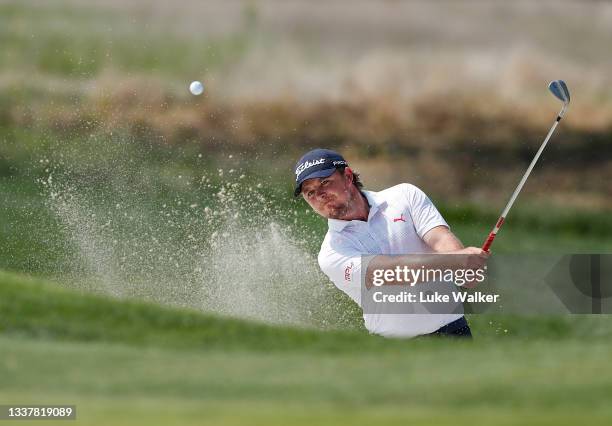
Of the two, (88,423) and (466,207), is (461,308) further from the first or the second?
(466,207)

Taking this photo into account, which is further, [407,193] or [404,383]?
[407,193]

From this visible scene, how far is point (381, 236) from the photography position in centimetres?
614

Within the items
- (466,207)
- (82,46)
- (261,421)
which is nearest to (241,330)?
(261,421)

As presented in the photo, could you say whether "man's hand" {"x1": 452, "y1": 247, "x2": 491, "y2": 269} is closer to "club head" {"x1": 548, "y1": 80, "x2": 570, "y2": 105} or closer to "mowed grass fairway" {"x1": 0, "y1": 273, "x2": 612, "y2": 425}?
"mowed grass fairway" {"x1": 0, "y1": 273, "x2": 612, "y2": 425}

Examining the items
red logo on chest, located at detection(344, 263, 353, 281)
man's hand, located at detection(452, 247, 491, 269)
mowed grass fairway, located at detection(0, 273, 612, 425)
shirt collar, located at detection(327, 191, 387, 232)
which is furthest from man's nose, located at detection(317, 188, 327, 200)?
mowed grass fairway, located at detection(0, 273, 612, 425)

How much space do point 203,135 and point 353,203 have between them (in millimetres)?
13141

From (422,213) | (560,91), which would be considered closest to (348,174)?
(422,213)

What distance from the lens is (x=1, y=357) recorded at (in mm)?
4645

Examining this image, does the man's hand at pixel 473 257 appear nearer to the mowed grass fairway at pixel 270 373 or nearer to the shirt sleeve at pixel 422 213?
the shirt sleeve at pixel 422 213

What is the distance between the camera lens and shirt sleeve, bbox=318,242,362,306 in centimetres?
603

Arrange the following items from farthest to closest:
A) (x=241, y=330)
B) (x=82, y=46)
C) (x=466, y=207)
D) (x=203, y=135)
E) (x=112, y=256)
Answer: (x=82, y=46) → (x=203, y=135) → (x=466, y=207) → (x=112, y=256) → (x=241, y=330)

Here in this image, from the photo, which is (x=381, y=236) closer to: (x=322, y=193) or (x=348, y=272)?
(x=348, y=272)

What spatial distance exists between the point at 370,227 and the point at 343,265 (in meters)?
0.25

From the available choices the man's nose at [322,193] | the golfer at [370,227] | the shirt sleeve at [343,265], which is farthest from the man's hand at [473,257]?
the man's nose at [322,193]
